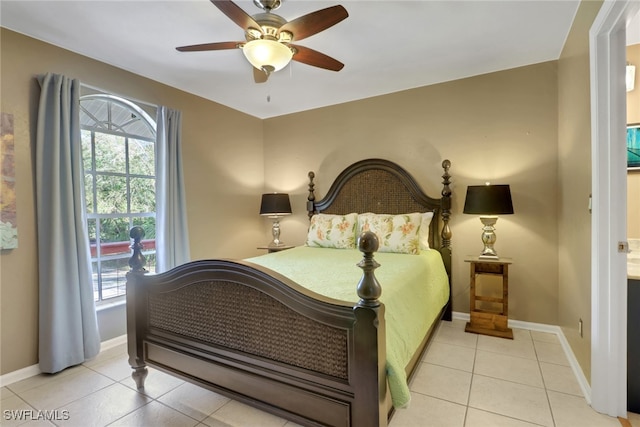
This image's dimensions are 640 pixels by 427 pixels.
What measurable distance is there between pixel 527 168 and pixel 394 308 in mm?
2310

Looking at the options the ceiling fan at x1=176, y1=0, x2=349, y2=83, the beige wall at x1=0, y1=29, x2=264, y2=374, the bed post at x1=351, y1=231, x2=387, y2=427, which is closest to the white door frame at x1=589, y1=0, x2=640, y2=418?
the bed post at x1=351, y1=231, x2=387, y2=427

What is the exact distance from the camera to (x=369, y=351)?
1.26 m

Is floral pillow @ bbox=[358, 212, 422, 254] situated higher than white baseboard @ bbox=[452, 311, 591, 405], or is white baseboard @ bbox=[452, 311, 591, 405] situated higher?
floral pillow @ bbox=[358, 212, 422, 254]

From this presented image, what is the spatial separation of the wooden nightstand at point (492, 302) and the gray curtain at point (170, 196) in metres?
2.95

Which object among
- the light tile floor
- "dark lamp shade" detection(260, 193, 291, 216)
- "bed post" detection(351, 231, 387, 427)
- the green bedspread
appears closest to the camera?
"bed post" detection(351, 231, 387, 427)

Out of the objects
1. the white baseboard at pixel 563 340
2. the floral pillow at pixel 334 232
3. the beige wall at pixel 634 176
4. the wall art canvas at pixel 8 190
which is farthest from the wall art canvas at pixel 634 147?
the wall art canvas at pixel 8 190

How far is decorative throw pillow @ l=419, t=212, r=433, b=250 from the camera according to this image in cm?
313

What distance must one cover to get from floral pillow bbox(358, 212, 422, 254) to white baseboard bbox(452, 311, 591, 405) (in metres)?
1.02

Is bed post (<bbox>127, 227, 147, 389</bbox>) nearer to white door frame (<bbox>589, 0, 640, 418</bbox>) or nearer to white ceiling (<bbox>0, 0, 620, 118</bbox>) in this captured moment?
white ceiling (<bbox>0, 0, 620, 118</bbox>)

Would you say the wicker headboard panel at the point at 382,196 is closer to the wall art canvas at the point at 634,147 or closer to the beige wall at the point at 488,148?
the beige wall at the point at 488,148

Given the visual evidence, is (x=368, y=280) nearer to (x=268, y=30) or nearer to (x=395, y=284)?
(x=395, y=284)

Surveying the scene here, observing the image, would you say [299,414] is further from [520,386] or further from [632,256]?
[632,256]

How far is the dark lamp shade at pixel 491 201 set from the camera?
8.97 feet

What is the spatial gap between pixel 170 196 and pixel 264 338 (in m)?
2.20
